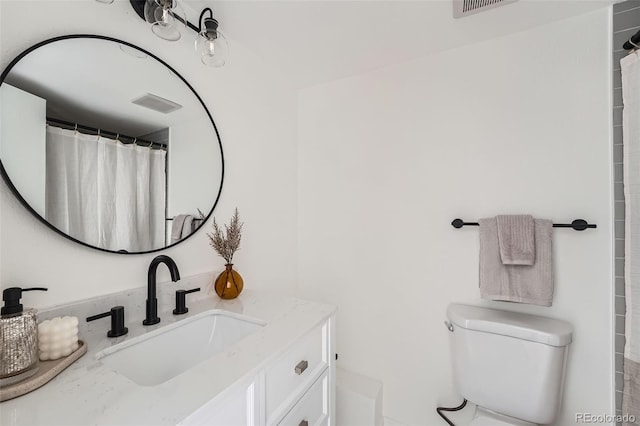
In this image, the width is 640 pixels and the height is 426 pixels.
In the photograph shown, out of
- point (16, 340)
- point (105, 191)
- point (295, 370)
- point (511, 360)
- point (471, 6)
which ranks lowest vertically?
→ point (511, 360)

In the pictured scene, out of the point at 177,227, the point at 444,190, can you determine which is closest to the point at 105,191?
the point at 177,227

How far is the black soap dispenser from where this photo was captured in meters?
0.58

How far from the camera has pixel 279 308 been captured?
111 centimetres

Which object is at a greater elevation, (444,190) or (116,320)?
(444,190)

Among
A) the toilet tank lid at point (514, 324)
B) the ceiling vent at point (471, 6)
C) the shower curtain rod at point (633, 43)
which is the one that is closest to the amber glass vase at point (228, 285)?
the toilet tank lid at point (514, 324)

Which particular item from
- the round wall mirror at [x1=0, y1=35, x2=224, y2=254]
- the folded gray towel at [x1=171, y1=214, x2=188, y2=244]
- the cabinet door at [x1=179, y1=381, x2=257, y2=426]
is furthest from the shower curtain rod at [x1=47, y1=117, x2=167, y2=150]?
the cabinet door at [x1=179, y1=381, x2=257, y2=426]

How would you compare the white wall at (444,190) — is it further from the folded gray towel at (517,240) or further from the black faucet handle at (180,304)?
the black faucet handle at (180,304)

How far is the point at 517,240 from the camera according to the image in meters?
1.20

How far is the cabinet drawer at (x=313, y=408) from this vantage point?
876 millimetres

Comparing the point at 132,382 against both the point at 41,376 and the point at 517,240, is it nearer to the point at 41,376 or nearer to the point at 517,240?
the point at 41,376

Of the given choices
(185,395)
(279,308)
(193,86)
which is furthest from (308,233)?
(185,395)

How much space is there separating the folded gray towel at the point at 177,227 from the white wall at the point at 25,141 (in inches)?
15.5

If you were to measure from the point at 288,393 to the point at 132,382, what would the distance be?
1.51 feet

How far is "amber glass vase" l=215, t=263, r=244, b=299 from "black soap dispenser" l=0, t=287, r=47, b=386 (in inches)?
23.9
